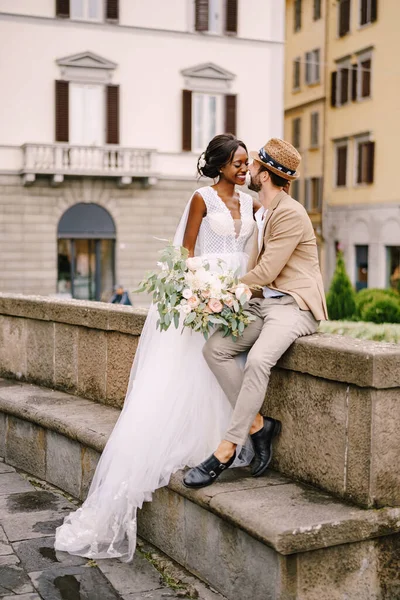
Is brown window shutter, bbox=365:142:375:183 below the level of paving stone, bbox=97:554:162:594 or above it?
above

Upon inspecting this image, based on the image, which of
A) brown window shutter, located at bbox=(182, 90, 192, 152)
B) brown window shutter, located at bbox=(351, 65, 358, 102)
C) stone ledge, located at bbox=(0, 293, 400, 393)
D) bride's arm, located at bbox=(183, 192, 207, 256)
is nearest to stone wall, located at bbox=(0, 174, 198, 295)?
brown window shutter, located at bbox=(182, 90, 192, 152)

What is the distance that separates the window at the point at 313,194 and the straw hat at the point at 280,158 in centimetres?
3207

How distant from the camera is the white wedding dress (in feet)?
15.1

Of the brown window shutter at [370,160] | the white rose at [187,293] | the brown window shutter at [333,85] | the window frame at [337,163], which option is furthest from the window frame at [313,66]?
the white rose at [187,293]

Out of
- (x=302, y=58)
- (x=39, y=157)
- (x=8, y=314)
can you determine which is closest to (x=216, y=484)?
(x=8, y=314)

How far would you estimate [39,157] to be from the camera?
86.1 ft

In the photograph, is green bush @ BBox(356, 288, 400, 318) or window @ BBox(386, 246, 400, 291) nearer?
green bush @ BBox(356, 288, 400, 318)

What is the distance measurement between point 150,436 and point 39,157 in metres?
22.5

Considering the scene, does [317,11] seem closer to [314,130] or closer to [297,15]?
[297,15]

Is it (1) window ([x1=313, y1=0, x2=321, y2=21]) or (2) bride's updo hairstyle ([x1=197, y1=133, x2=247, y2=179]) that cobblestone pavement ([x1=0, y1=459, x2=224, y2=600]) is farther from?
(1) window ([x1=313, y1=0, x2=321, y2=21])

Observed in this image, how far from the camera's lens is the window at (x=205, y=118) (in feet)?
93.1

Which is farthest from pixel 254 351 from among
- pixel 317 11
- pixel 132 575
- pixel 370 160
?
pixel 317 11

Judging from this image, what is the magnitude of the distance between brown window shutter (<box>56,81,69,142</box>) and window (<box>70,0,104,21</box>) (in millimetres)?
2154

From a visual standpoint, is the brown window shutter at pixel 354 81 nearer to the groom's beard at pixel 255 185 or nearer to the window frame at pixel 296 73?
the window frame at pixel 296 73
